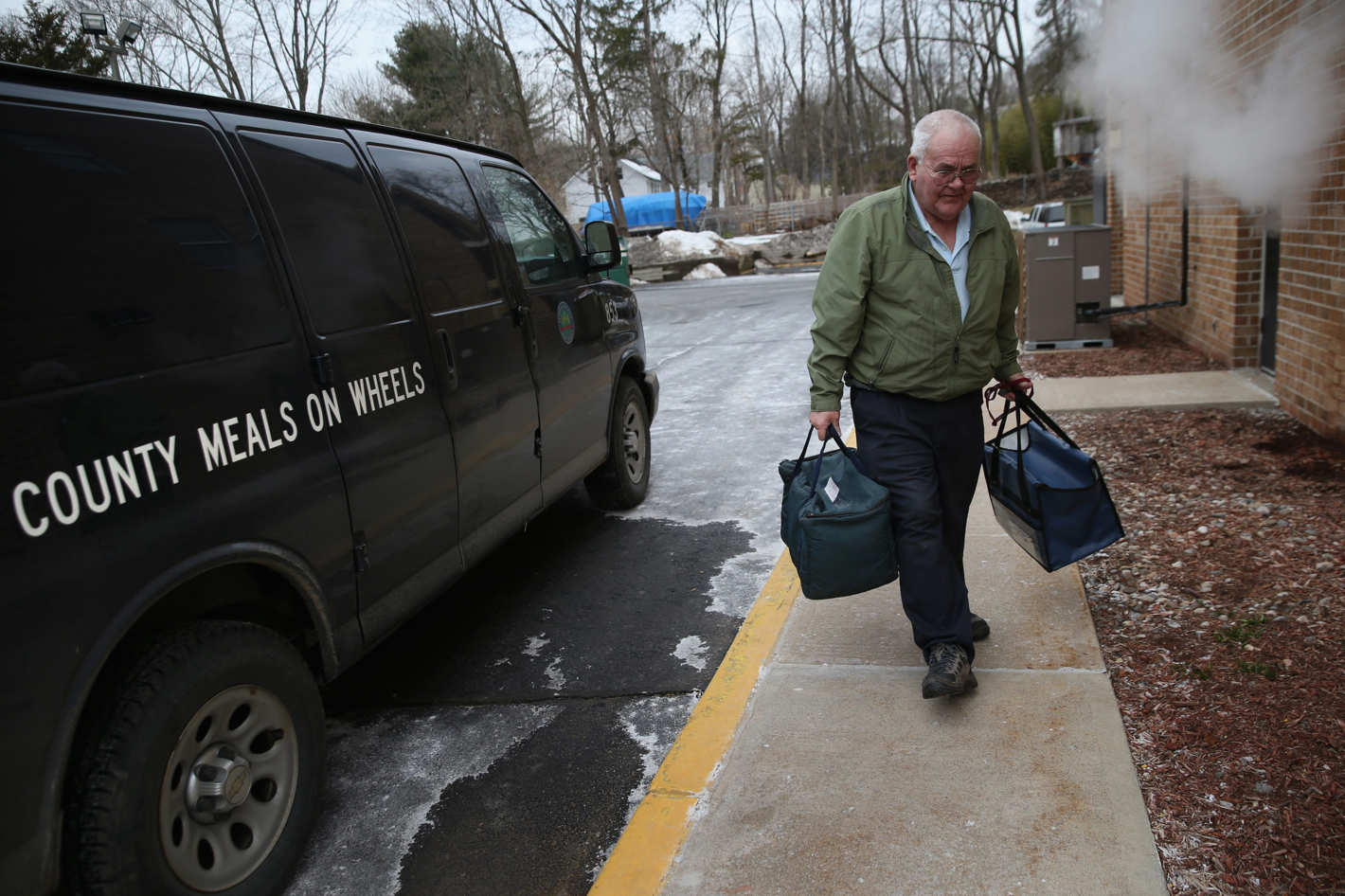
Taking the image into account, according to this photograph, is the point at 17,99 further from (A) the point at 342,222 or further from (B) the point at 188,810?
(B) the point at 188,810

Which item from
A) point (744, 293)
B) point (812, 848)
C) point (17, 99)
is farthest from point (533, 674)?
point (744, 293)

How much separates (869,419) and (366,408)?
5.16 ft

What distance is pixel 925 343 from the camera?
3.08 m

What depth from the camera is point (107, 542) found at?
2.15 metres

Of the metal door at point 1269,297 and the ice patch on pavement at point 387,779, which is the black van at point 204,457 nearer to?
the ice patch on pavement at point 387,779

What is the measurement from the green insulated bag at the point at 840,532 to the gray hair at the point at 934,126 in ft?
2.89

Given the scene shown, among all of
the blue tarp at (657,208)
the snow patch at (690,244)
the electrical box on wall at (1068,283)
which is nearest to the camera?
the electrical box on wall at (1068,283)

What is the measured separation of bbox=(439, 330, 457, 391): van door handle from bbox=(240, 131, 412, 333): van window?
200 millimetres

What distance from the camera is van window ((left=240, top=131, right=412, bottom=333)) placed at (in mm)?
3018

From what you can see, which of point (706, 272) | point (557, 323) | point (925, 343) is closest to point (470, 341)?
point (557, 323)

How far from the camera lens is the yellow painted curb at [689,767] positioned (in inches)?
103

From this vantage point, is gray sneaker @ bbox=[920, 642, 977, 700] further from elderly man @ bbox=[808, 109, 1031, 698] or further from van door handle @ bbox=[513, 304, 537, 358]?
van door handle @ bbox=[513, 304, 537, 358]

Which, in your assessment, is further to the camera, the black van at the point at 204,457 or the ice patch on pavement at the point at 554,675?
the ice patch on pavement at the point at 554,675

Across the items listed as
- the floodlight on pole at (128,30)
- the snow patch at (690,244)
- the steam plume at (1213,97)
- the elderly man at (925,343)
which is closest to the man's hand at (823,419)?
the elderly man at (925,343)
